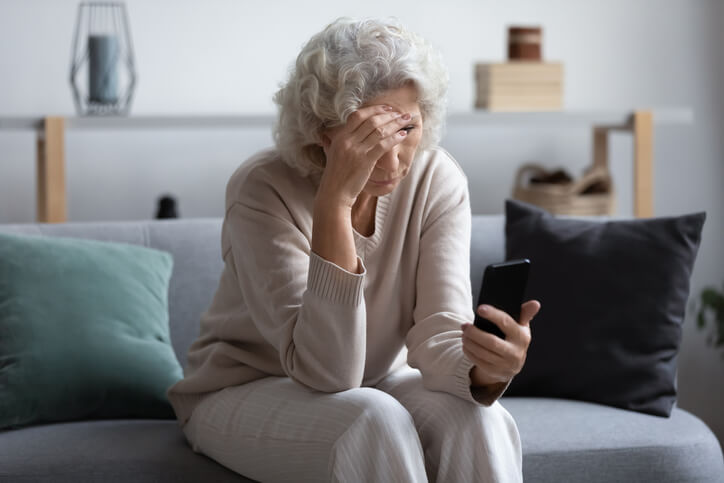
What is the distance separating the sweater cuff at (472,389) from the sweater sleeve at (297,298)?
0.16 metres

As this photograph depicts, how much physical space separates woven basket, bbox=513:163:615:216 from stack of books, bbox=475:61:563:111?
24 centimetres

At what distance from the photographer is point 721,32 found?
10.1 feet

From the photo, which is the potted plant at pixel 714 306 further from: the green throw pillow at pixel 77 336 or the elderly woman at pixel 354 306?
the green throw pillow at pixel 77 336

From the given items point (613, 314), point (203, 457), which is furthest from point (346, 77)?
point (613, 314)

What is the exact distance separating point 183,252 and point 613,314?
0.97 metres

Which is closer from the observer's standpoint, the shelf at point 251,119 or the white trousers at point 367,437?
the white trousers at point 367,437

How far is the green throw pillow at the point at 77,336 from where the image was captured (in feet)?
5.82

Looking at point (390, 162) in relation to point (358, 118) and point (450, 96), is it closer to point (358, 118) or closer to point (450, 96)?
point (358, 118)

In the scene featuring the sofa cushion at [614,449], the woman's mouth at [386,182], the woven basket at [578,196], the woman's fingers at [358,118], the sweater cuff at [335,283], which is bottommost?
the sofa cushion at [614,449]

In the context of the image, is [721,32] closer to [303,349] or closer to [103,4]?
[103,4]

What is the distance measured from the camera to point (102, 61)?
99.7 inches

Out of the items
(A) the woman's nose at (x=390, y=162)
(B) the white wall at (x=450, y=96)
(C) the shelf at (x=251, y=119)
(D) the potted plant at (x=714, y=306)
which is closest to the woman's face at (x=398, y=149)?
(A) the woman's nose at (x=390, y=162)

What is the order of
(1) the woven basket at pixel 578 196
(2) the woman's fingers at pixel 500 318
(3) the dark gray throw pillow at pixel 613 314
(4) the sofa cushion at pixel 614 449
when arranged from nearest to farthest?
(2) the woman's fingers at pixel 500 318, (4) the sofa cushion at pixel 614 449, (3) the dark gray throw pillow at pixel 613 314, (1) the woven basket at pixel 578 196

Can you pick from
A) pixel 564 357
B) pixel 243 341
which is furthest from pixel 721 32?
pixel 243 341
